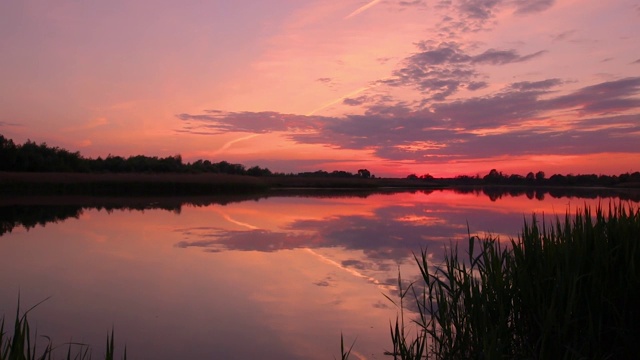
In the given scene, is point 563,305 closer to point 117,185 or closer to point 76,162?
point 117,185

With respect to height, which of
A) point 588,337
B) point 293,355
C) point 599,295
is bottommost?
point 293,355

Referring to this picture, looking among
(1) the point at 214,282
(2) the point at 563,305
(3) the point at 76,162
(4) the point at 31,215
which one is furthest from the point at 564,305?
(3) the point at 76,162

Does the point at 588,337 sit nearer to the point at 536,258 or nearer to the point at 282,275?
the point at 536,258

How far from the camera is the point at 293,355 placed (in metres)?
3.90

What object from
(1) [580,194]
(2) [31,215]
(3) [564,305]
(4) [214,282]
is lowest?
(4) [214,282]

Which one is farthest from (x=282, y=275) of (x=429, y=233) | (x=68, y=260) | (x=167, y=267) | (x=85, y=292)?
(x=429, y=233)

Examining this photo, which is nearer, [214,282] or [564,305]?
[564,305]

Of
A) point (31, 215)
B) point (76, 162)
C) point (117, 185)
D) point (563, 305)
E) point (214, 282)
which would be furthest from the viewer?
point (76, 162)

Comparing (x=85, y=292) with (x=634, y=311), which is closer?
(x=634, y=311)

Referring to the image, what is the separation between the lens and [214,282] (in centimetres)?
620

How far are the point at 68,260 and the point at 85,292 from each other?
225cm

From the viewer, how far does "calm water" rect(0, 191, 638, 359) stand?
4.21 metres

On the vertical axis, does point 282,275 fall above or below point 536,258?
below

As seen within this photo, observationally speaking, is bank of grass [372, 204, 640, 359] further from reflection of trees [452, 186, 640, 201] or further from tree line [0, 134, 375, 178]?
tree line [0, 134, 375, 178]
